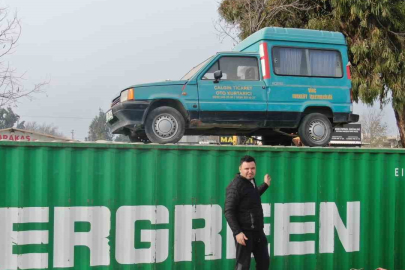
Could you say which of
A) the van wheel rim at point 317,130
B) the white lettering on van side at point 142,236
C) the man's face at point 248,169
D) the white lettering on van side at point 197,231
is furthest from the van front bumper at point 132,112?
the van wheel rim at point 317,130

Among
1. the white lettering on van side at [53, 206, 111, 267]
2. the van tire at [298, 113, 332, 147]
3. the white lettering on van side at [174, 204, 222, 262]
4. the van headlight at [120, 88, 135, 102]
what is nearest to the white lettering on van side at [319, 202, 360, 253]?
the van tire at [298, 113, 332, 147]

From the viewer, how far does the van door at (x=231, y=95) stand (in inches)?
Answer: 260

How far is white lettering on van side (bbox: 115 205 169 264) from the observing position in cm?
579

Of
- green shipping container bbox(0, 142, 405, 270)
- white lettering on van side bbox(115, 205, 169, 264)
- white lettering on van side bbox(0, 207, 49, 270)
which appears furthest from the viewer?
white lettering on van side bbox(115, 205, 169, 264)

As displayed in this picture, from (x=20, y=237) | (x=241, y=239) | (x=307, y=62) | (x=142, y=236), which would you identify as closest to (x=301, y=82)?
(x=307, y=62)

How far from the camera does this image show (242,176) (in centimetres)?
483

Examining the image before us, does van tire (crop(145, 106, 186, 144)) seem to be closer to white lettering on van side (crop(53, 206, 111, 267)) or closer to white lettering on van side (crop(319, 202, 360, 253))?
white lettering on van side (crop(53, 206, 111, 267))

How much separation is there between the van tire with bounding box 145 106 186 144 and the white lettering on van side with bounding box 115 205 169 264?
42.5 inches

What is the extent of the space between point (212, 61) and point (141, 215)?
108 inches

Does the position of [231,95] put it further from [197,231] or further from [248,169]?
[197,231]

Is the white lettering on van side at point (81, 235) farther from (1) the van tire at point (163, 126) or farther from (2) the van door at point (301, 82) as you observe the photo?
(2) the van door at point (301, 82)

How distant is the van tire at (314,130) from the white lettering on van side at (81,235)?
3428mm

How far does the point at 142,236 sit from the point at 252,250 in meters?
1.71

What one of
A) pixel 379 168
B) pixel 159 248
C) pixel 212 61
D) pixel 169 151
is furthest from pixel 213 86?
pixel 379 168
